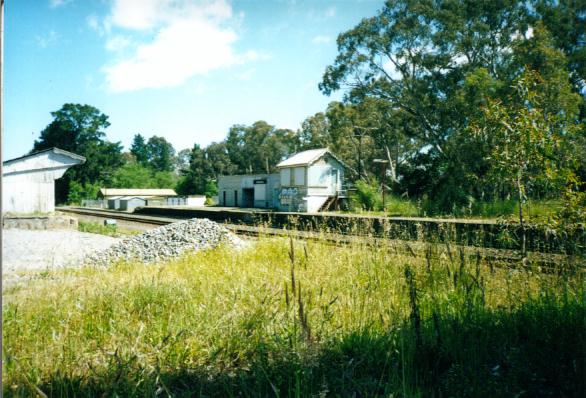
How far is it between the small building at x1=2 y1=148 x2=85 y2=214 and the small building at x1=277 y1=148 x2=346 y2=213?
67.6ft

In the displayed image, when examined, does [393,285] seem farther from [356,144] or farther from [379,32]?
[356,144]

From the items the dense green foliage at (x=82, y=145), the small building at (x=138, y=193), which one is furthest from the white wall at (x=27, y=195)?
the small building at (x=138, y=193)

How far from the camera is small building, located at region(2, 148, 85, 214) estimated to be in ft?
48.5

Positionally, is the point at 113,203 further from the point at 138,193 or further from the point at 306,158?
the point at 306,158

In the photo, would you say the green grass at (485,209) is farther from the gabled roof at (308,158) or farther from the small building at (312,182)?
the gabled roof at (308,158)

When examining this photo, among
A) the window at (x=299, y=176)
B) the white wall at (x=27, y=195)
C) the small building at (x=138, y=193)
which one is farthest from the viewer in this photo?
the small building at (x=138, y=193)

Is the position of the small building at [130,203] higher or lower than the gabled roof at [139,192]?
lower

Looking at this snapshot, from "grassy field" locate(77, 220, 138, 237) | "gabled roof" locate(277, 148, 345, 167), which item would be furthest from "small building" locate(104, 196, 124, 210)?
"grassy field" locate(77, 220, 138, 237)

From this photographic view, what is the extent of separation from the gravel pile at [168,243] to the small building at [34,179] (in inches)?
276

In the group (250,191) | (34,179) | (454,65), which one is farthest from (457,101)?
(250,191)

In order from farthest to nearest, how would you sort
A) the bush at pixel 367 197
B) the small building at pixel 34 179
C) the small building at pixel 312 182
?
the small building at pixel 312 182 < the bush at pixel 367 197 < the small building at pixel 34 179

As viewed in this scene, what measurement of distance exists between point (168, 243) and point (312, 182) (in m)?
25.5

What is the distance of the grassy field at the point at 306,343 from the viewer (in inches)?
87.4

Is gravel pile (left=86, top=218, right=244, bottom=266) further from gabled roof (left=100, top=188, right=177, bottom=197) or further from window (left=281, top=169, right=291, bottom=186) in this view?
gabled roof (left=100, top=188, right=177, bottom=197)
